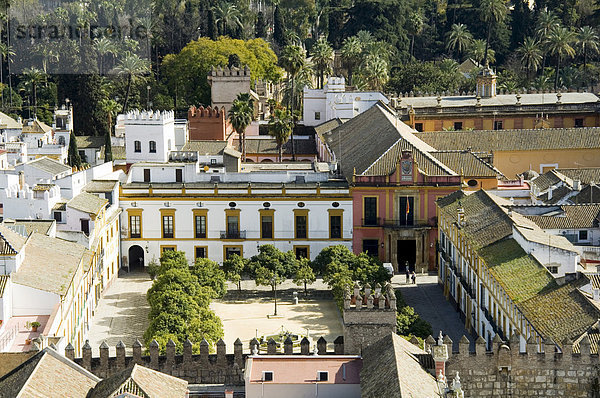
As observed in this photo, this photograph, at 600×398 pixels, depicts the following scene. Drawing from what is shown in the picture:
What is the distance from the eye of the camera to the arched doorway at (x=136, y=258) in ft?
274

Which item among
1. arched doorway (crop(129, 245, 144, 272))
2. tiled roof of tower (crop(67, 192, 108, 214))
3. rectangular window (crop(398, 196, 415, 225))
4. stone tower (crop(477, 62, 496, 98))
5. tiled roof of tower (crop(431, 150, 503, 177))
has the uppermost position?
stone tower (crop(477, 62, 496, 98))

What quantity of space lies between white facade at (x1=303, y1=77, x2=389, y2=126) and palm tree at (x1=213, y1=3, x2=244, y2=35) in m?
36.2

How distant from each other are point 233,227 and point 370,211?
28.9ft

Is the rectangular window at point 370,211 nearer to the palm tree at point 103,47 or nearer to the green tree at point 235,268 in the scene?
the green tree at point 235,268

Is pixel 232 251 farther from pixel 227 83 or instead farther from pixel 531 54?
pixel 531 54

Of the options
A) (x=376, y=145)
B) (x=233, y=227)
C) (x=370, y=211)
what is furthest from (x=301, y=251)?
(x=376, y=145)

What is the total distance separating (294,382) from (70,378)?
7.07 metres

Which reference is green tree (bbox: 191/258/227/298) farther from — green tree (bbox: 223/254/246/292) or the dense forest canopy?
the dense forest canopy

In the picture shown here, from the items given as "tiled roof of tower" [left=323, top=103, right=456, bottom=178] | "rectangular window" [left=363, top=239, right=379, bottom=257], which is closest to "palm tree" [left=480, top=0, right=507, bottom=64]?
"tiled roof of tower" [left=323, top=103, right=456, bottom=178]

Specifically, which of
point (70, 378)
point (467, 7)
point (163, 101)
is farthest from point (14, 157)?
point (467, 7)

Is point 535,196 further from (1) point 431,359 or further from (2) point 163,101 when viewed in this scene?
(2) point 163,101

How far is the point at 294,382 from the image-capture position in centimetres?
4119

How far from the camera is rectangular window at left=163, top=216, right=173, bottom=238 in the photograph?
271 feet

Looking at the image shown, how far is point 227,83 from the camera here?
5103 inches
